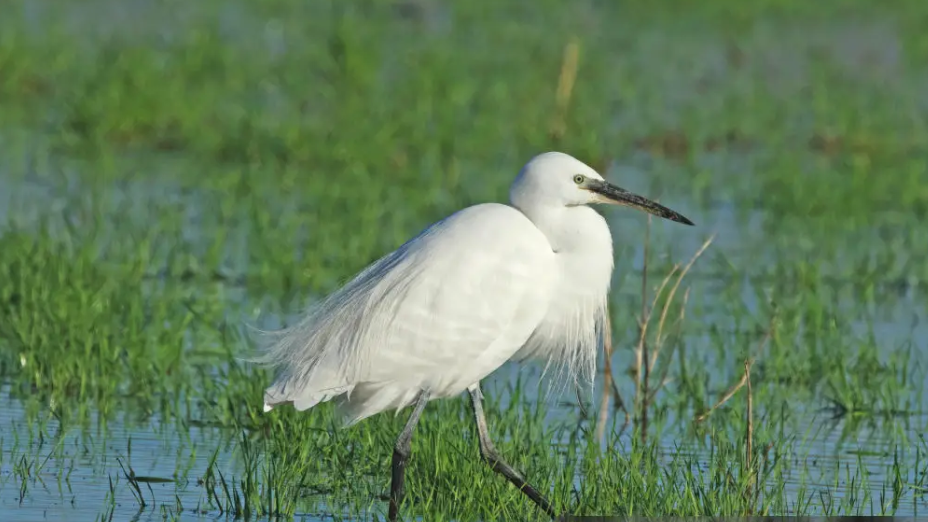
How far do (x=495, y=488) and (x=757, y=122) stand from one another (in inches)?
352

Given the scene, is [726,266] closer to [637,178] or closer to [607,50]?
[637,178]

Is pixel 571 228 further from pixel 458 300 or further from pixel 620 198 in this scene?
pixel 458 300

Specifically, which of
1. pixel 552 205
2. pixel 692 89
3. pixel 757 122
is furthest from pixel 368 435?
pixel 692 89

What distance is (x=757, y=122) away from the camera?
47.7 ft

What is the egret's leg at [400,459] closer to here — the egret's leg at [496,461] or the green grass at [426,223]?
the green grass at [426,223]

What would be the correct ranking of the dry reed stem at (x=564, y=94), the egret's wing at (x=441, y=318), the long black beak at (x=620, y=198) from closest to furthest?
1. the egret's wing at (x=441, y=318)
2. the long black beak at (x=620, y=198)
3. the dry reed stem at (x=564, y=94)

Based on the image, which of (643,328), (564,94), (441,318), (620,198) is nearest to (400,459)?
(441,318)

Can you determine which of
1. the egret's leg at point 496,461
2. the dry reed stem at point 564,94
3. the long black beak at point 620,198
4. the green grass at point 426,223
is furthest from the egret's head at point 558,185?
the dry reed stem at point 564,94

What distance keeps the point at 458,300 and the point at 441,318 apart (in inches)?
3.2

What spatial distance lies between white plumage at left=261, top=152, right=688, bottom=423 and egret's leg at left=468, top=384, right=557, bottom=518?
0.09m

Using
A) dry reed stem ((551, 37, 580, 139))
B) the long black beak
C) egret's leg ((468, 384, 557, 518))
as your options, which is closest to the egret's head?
the long black beak

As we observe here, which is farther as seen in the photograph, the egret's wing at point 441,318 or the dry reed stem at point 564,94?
the dry reed stem at point 564,94

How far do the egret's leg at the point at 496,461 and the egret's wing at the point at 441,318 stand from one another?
182 mm

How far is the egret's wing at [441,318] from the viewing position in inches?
232
